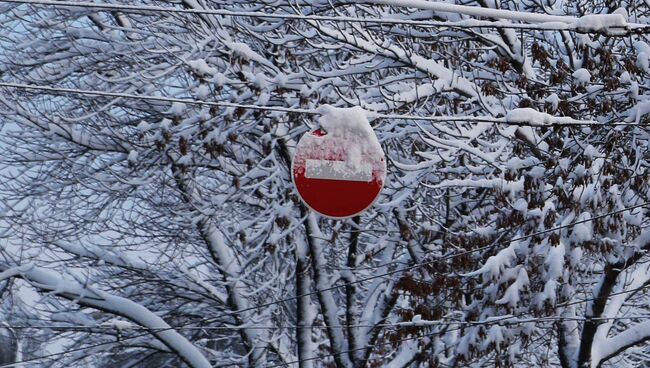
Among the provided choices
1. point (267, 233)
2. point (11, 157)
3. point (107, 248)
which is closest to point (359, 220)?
point (267, 233)

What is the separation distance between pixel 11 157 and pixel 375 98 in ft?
15.7

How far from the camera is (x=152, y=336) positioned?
14.4 meters

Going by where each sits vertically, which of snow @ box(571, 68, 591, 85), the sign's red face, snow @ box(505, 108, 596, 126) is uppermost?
snow @ box(571, 68, 591, 85)

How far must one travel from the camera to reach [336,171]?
7297mm

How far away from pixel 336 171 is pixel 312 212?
19.5 feet

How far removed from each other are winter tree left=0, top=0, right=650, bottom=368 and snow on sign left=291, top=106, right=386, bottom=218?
0.09 m

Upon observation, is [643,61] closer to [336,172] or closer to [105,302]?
[336,172]

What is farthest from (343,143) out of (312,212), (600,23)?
(312,212)

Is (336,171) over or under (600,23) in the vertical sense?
under

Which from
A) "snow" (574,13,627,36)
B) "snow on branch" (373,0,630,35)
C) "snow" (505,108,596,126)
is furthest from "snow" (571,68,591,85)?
"snow" (574,13,627,36)

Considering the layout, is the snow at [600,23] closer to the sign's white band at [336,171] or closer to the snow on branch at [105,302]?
the sign's white band at [336,171]

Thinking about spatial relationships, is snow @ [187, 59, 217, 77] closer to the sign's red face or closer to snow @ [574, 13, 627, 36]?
the sign's red face

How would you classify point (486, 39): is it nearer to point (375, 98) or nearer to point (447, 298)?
point (375, 98)

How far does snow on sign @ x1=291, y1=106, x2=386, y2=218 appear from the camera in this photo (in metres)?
7.23
